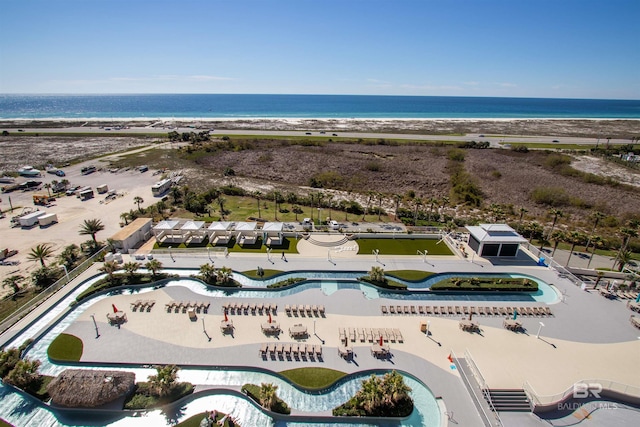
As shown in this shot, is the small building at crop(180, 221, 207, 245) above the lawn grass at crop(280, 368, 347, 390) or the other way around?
above

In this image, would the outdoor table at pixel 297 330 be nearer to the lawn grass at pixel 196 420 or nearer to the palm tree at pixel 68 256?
the lawn grass at pixel 196 420

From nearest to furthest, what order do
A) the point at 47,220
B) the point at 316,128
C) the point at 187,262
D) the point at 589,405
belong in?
the point at 589,405
the point at 187,262
the point at 47,220
the point at 316,128

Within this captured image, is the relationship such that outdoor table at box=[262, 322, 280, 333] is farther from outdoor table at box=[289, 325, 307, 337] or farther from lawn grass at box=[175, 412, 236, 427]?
lawn grass at box=[175, 412, 236, 427]

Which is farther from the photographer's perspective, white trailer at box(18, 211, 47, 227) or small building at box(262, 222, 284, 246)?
white trailer at box(18, 211, 47, 227)

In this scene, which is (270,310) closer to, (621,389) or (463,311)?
(463,311)

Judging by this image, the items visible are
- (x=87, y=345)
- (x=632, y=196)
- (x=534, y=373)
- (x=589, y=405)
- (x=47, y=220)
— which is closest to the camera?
(x=589, y=405)

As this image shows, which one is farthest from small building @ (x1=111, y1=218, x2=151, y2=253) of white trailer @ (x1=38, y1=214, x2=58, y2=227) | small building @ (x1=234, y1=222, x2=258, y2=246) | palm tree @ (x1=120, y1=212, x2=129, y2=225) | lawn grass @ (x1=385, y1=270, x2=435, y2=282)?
lawn grass @ (x1=385, y1=270, x2=435, y2=282)

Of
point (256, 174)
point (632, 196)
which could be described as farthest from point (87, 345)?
point (632, 196)
